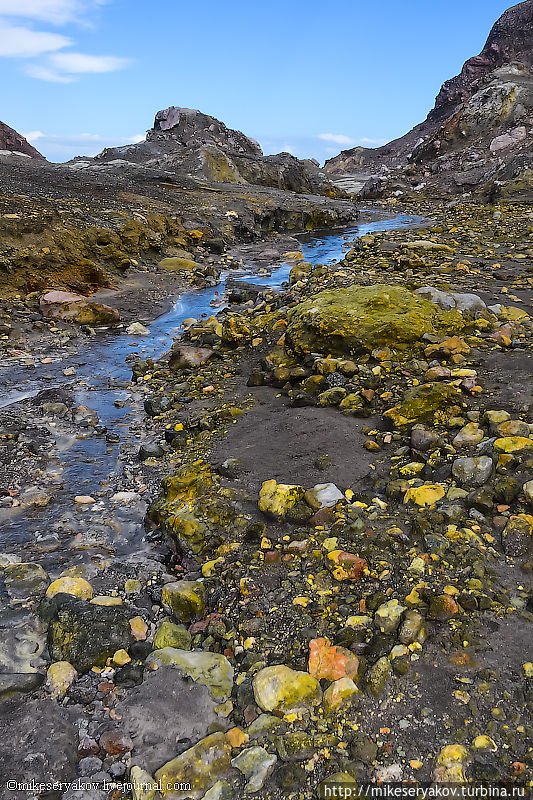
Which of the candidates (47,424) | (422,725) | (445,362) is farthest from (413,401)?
(47,424)

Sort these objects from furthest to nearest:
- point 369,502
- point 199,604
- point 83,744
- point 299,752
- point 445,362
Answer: point 445,362
point 369,502
point 199,604
point 83,744
point 299,752

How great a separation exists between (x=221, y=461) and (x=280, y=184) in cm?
3606

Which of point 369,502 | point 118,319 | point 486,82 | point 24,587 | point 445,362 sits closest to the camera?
point 24,587

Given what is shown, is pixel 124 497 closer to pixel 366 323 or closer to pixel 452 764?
pixel 452 764

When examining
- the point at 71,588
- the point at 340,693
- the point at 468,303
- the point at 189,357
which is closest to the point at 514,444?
the point at 340,693

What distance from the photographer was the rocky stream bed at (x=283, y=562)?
241cm

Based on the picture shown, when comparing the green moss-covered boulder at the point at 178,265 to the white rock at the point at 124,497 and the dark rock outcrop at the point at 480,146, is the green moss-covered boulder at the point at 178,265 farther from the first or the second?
the dark rock outcrop at the point at 480,146

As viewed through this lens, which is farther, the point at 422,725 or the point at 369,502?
the point at 369,502

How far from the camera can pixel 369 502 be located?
3.99m

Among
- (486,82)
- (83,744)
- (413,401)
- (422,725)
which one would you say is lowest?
(83,744)

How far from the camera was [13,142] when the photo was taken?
6044 cm

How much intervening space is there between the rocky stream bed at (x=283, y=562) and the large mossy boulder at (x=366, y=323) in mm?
35

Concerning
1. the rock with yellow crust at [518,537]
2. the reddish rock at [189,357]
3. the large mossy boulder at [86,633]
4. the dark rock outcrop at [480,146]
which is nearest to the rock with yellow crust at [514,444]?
the rock with yellow crust at [518,537]

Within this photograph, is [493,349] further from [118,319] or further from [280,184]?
[280,184]
